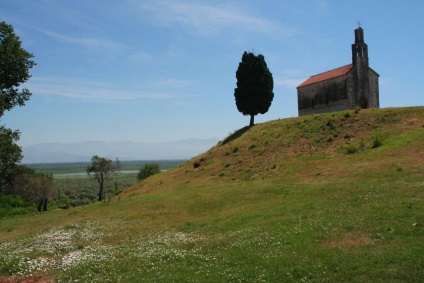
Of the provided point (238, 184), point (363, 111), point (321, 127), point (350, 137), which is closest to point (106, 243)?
point (238, 184)

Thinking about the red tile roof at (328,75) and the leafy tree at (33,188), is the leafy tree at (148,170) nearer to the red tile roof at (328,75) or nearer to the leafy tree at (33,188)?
the leafy tree at (33,188)

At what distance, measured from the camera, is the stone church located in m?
53.3

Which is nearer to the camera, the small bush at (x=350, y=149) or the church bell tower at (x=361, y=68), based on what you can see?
the small bush at (x=350, y=149)

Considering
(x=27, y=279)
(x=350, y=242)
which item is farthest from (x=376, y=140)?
(x=27, y=279)

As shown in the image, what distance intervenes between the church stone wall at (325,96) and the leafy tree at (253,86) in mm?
A: 5610

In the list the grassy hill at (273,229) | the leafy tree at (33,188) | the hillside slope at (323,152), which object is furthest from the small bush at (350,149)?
the leafy tree at (33,188)

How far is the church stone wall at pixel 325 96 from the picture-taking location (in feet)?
177

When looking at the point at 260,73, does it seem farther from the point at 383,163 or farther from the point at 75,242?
the point at 75,242

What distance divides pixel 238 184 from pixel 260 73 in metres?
28.9

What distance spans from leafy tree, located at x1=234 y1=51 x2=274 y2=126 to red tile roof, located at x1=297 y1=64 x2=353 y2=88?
20.9ft

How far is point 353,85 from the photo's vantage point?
53.4 m

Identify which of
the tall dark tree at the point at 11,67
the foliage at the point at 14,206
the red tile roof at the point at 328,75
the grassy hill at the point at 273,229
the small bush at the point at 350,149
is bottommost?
the foliage at the point at 14,206

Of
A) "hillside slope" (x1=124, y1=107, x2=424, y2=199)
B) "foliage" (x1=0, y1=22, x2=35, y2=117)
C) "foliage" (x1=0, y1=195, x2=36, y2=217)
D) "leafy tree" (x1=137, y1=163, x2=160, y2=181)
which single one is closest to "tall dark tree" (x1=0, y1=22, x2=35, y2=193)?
"foliage" (x1=0, y1=22, x2=35, y2=117)

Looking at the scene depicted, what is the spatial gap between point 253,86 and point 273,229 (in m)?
43.3
